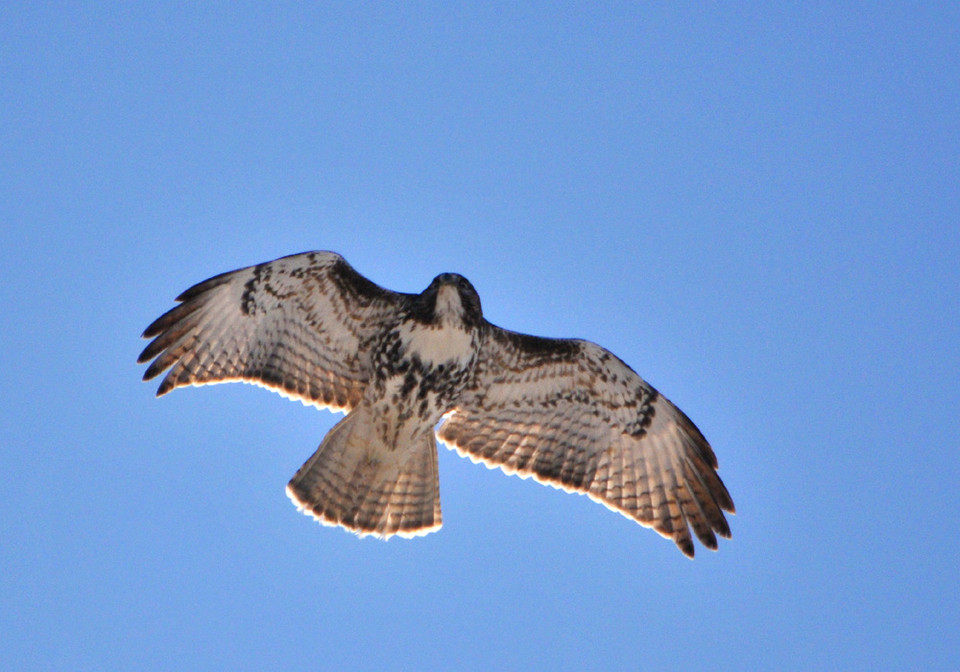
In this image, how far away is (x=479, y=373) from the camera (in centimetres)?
1078

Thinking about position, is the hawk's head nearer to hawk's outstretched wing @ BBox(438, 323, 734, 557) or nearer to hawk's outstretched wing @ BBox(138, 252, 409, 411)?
hawk's outstretched wing @ BBox(138, 252, 409, 411)

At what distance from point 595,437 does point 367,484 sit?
222cm

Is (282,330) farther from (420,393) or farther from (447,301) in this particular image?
(447,301)

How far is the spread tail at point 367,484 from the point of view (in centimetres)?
1024

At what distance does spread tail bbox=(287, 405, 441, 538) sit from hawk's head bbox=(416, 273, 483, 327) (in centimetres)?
106

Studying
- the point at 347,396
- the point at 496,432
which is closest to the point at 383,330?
the point at 347,396

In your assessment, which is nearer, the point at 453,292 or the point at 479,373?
the point at 453,292

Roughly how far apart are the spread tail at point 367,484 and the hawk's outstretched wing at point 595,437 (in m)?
0.75

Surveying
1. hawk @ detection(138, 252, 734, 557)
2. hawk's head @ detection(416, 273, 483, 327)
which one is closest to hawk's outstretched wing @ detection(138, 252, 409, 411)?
hawk @ detection(138, 252, 734, 557)

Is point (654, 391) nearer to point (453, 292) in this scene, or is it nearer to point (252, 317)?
point (453, 292)

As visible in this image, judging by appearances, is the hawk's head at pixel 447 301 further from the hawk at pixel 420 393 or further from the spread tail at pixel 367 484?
the spread tail at pixel 367 484

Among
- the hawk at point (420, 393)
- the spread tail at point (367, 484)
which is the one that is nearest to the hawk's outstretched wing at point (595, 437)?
the hawk at point (420, 393)

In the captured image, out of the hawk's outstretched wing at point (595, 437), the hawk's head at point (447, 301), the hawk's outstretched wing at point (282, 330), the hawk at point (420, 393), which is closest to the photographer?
the hawk's head at point (447, 301)

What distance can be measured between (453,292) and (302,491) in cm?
216
